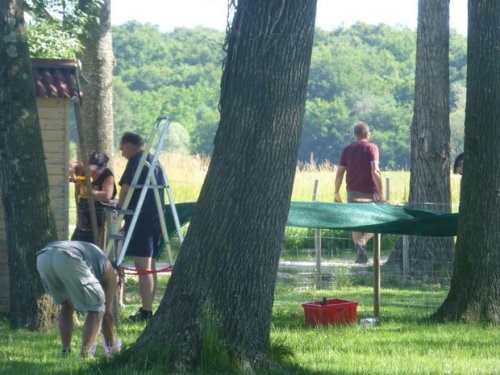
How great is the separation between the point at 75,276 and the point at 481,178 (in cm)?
395

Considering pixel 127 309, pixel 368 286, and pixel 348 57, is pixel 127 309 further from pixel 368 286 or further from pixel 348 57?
pixel 348 57

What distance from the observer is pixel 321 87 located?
9769 centimetres

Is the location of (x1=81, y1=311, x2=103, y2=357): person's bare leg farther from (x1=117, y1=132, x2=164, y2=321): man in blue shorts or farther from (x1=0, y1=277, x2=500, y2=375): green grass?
(x1=117, y1=132, x2=164, y2=321): man in blue shorts

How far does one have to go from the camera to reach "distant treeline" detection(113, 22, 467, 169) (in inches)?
3393

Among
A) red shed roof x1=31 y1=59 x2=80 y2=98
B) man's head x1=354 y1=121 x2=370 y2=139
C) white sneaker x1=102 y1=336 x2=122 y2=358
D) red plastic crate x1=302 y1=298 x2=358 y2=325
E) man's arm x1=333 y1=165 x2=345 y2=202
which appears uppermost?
red shed roof x1=31 y1=59 x2=80 y2=98

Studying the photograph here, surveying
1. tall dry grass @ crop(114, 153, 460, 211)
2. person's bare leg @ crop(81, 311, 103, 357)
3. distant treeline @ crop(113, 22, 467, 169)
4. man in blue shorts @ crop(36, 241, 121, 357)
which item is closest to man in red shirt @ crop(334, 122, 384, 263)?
tall dry grass @ crop(114, 153, 460, 211)

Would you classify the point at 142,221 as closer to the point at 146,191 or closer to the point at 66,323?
the point at 146,191

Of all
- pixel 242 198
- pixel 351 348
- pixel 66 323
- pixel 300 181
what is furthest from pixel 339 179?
pixel 300 181

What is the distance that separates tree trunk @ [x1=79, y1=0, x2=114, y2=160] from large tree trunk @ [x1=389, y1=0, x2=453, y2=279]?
15.0ft

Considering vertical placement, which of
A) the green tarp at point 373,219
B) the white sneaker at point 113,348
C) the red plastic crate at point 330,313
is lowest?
the white sneaker at point 113,348

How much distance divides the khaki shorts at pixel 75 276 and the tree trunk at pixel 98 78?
30.0 feet

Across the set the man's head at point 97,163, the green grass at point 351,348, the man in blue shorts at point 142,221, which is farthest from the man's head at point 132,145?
the green grass at point 351,348

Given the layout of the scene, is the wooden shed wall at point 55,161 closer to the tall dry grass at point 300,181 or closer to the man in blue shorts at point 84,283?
the man in blue shorts at point 84,283

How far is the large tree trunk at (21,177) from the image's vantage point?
1027 cm
